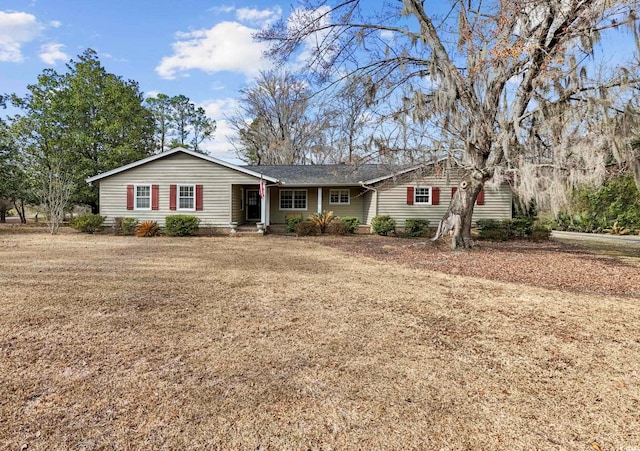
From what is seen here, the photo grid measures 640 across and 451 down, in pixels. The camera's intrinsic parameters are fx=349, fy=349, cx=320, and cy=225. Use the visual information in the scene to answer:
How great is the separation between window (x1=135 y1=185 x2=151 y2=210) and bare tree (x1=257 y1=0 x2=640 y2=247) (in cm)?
885

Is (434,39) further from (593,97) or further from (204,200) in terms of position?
(204,200)

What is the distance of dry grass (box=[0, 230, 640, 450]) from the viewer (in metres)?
2.16

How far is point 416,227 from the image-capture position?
49.1 feet

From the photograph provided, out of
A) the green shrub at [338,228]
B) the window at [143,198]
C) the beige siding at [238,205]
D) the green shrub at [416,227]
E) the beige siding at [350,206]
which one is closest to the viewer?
the green shrub at [416,227]

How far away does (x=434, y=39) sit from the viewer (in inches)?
398

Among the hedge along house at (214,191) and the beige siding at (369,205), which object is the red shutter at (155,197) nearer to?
the hedge along house at (214,191)

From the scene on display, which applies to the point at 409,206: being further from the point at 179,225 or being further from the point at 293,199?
the point at 179,225

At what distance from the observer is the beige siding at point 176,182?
1536 centimetres

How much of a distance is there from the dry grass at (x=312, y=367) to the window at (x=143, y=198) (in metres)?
10.2

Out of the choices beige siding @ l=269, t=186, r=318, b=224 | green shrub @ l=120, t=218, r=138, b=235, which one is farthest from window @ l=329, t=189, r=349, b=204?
green shrub @ l=120, t=218, r=138, b=235

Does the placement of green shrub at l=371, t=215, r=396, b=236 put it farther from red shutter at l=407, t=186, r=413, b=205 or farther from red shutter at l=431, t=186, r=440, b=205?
red shutter at l=431, t=186, r=440, b=205

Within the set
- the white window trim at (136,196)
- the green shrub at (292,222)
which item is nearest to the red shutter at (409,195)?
the green shrub at (292,222)

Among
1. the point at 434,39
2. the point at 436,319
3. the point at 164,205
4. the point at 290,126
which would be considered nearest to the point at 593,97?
the point at 434,39

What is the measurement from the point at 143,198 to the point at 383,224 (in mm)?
10741
